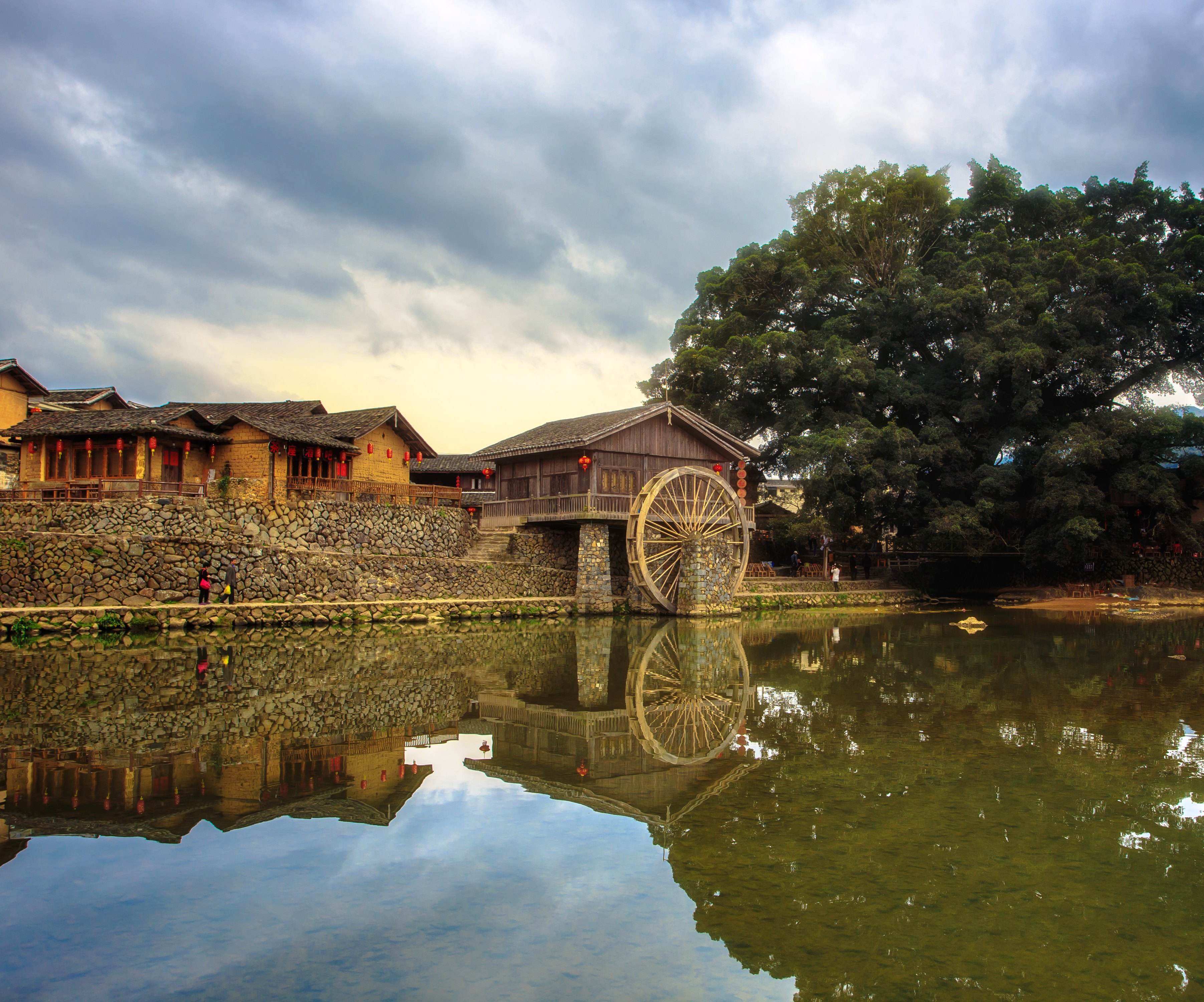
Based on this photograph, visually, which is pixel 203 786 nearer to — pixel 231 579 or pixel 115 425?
pixel 231 579

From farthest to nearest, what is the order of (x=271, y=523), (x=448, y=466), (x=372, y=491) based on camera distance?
(x=448, y=466), (x=372, y=491), (x=271, y=523)

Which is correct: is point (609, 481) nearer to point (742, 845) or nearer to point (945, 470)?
point (945, 470)

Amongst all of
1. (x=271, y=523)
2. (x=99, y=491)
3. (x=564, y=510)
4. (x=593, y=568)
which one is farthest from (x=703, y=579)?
(x=99, y=491)

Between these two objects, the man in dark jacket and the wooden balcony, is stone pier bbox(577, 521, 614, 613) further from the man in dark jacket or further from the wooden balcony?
the man in dark jacket

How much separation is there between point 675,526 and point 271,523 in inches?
452

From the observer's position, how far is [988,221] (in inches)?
1403

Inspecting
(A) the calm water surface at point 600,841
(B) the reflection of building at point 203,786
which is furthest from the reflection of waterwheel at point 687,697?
(B) the reflection of building at point 203,786

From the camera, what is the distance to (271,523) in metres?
24.4

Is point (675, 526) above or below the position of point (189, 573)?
above

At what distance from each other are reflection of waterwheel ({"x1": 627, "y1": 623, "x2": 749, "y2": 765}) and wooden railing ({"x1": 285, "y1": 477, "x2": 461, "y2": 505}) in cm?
1209

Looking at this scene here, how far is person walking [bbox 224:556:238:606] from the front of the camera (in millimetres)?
21812

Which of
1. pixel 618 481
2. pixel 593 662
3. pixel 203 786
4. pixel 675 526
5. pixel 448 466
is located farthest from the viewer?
pixel 448 466

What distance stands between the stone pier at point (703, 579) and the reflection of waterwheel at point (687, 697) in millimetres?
5927

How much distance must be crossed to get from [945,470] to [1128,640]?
1351 centimetres
